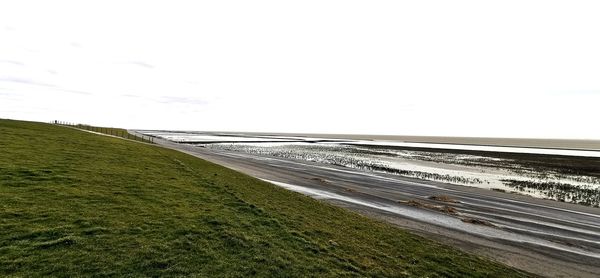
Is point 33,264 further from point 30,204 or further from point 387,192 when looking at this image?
point 387,192

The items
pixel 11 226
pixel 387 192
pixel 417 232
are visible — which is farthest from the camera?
pixel 387 192

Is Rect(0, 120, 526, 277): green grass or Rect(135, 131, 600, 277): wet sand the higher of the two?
Rect(0, 120, 526, 277): green grass

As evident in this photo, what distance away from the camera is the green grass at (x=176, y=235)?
26.6 feet

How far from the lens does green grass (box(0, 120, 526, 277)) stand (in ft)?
26.6

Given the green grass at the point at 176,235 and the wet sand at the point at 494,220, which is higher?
the green grass at the point at 176,235

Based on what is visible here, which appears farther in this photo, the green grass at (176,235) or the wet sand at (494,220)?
the wet sand at (494,220)

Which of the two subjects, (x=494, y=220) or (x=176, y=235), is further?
(x=494, y=220)

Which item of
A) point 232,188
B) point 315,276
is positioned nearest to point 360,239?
point 315,276

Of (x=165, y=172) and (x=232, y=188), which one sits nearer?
(x=232, y=188)

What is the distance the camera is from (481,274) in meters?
10.9

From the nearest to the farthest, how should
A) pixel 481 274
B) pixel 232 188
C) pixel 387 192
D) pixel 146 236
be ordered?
1. pixel 146 236
2. pixel 481 274
3. pixel 232 188
4. pixel 387 192

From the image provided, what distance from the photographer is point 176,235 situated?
1018cm

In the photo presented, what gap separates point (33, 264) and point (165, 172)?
1435 cm

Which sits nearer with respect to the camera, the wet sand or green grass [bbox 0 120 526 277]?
green grass [bbox 0 120 526 277]
